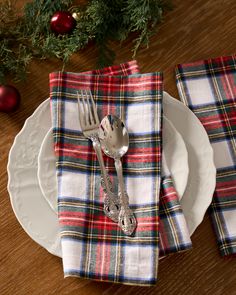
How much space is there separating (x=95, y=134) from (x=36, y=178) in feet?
0.40

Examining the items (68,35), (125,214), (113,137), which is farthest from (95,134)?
(68,35)

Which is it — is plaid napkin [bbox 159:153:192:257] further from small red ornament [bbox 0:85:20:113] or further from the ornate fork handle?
small red ornament [bbox 0:85:20:113]

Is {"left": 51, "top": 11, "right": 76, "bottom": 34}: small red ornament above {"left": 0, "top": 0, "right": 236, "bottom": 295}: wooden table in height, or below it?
above

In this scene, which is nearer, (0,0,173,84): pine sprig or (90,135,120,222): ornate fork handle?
(90,135,120,222): ornate fork handle

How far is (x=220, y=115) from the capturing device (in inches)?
35.5

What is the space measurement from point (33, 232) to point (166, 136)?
0.89 ft

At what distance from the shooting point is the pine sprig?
885 mm

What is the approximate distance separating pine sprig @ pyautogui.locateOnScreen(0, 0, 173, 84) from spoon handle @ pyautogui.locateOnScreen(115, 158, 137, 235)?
0.84 ft

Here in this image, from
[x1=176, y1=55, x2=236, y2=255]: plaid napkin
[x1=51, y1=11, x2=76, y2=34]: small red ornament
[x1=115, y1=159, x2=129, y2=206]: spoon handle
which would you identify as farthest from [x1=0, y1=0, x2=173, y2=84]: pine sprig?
[x1=115, y1=159, x2=129, y2=206]: spoon handle

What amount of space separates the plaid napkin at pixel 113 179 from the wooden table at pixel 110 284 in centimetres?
8

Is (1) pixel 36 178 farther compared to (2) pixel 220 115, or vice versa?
(2) pixel 220 115

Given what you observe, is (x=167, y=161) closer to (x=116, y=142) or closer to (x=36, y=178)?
(x=116, y=142)

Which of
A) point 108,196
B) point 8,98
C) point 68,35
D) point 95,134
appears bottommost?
point 108,196

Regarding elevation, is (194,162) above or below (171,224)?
above
